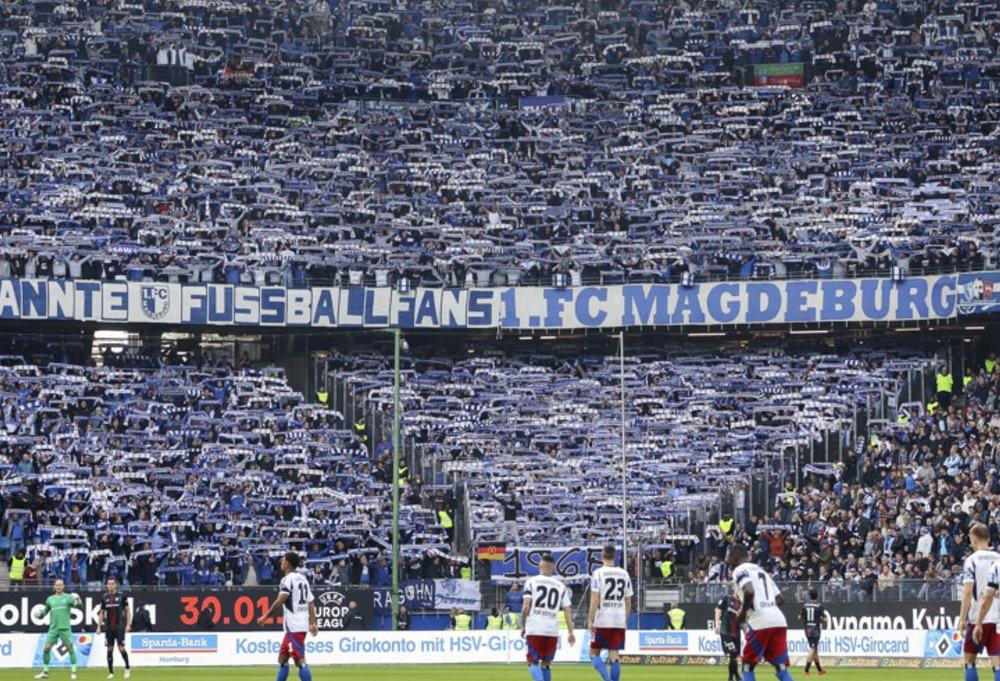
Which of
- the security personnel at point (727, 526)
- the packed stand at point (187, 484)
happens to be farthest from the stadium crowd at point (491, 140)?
the security personnel at point (727, 526)

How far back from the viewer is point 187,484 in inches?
2208

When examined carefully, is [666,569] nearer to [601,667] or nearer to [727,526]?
[727,526]

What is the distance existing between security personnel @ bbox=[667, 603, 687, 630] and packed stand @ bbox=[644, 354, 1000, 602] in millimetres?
572

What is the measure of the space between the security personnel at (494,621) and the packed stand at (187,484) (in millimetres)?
2515

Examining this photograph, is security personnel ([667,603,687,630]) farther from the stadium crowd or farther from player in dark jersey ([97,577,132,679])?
the stadium crowd

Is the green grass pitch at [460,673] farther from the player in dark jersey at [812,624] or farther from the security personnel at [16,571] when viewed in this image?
the security personnel at [16,571]

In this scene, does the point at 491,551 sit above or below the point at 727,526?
below

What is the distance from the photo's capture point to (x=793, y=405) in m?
60.8

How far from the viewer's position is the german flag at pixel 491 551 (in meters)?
54.2

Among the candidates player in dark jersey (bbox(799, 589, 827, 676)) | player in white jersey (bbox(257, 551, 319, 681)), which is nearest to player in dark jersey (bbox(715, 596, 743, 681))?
player in dark jersey (bbox(799, 589, 827, 676))

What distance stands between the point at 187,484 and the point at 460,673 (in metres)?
18.5

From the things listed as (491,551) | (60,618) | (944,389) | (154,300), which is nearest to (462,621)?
(491,551)

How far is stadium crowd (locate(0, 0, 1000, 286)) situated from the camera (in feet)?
214

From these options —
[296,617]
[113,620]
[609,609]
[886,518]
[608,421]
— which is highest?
[608,421]
